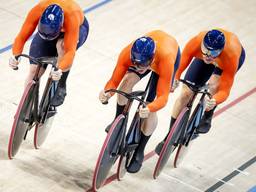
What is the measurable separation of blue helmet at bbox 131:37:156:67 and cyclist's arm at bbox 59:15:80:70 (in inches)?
32.7

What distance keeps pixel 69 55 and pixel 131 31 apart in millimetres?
3663

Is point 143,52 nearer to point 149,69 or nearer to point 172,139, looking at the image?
point 149,69

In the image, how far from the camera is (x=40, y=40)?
8.75 metres

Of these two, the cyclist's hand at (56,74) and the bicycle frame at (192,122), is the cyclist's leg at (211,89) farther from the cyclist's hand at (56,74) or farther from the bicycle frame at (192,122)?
the cyclist's hand at (56,74)

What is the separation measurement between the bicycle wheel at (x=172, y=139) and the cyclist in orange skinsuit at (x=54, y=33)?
119 cm

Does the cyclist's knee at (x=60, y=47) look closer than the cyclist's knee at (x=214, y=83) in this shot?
Yes

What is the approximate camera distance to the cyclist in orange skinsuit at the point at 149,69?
796 cm

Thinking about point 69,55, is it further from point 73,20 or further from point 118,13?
point 118,13

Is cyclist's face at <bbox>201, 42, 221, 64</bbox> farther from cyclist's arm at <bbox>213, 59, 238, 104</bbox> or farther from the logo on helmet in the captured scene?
the logo on helmet

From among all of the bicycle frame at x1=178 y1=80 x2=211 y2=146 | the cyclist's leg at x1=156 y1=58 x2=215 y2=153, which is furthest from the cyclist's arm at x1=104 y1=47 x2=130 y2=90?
the cyclist's leg at x1=156 y1=58 x2=215 y2=153

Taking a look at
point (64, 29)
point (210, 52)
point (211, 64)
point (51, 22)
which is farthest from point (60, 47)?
point (211, 64)

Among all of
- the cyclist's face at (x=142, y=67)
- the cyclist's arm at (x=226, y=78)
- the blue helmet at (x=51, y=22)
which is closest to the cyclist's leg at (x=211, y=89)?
the cyclist's arm at (x=226, y=78)

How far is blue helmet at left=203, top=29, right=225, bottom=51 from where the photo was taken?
8.52 metres

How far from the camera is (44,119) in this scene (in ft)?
28.9
